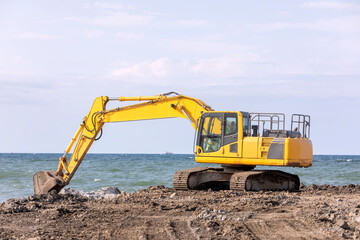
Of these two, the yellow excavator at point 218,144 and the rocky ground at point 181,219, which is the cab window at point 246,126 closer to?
the yellow excavator at point 218,144

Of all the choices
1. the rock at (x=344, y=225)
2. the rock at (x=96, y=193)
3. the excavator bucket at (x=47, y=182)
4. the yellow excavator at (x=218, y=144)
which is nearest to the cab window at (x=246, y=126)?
the yellow excavator at (x=218, y=144)

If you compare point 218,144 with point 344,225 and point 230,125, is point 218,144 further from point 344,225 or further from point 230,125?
point 344,225

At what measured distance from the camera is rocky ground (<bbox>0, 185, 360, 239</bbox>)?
8.11 m

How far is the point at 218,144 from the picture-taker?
51.4 ft

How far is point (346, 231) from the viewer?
818 cm

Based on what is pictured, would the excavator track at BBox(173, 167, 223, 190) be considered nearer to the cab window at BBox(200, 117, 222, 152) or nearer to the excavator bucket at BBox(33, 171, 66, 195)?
the cab window at BBox(200, 117, 222, 152)

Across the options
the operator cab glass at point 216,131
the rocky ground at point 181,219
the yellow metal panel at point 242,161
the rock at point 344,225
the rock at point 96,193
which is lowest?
the rock at point 96,193

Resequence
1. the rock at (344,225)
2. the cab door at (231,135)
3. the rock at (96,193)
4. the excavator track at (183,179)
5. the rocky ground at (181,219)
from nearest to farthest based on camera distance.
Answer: the rocky ground at (181,219)
the rock at (344,225)
the cab door at (231,135)
the excavator track at (183,179)
the rock at (96,193)

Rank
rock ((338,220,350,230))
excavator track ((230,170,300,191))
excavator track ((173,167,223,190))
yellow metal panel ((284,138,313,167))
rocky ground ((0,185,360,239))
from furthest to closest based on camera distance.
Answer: excavator track ((173,167,223,190)) < excavator track ((230,170,300,191)) < yellow metal panel ((284,138,313,167)) < rock ((338,220,350,230)) < rocky ground ((0,185,360,239))

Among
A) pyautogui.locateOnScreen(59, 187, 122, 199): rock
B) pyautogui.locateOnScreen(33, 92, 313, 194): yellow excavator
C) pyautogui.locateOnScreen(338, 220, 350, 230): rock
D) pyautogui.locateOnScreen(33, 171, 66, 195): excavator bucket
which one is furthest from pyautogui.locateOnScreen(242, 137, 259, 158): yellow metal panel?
pyautogui.locateOnScreen(338, 220, 350, 230): rock

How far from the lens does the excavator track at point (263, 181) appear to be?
599 inches

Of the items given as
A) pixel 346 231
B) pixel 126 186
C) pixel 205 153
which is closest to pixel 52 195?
pixel 205 153

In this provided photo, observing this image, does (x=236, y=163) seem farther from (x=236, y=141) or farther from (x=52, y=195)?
(x=52, y=195)

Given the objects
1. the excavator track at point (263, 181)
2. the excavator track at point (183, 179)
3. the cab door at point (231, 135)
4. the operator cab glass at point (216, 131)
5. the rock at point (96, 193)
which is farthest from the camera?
the rock at point (96, 193)
